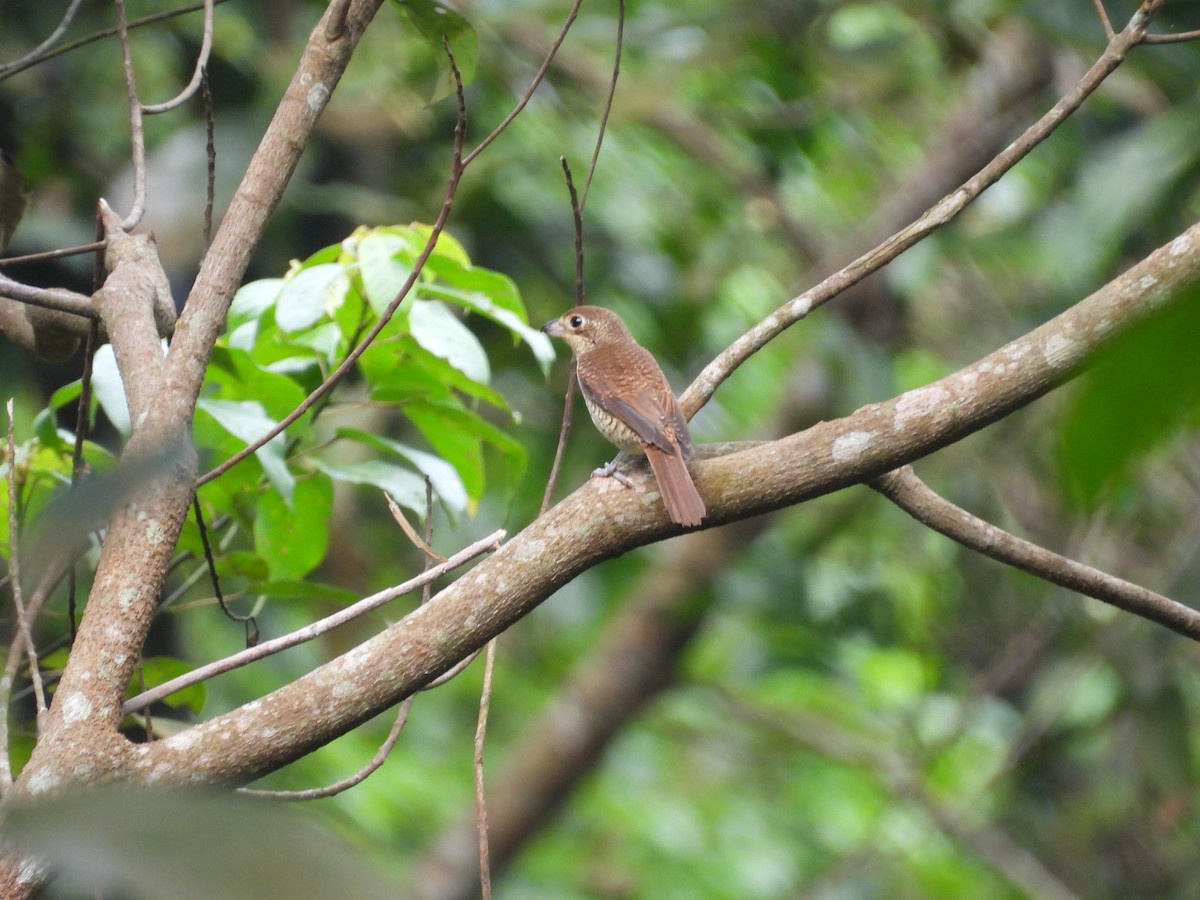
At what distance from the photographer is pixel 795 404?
5812 millimetres

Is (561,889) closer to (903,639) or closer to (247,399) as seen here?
(903,639)

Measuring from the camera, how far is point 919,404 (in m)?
1.75

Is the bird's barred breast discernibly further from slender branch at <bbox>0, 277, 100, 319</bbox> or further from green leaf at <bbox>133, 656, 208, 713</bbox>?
slender branch at <bbox>0, 277, 100, 319</bbox>

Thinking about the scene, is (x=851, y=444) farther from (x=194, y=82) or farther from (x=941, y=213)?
(x=194, y=82)

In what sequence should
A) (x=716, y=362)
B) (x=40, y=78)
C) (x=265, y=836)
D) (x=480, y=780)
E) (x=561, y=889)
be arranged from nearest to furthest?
(x=265, y=836)
(x=480, y=780)
(x=716, y=362)
(x=40, y=78)
(x=561, y=889)

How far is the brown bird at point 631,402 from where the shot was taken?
5.85ft

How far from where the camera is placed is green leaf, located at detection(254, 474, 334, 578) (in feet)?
8.15

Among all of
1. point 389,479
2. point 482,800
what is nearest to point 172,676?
point 389,479

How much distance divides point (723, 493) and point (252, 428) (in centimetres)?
88

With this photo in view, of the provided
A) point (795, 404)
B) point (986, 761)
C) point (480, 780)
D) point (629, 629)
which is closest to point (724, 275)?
point (795, 404)

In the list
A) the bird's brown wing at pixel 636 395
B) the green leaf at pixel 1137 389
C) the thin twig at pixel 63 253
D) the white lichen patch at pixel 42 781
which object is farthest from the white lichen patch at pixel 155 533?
the green leaf at pixel 1137 389

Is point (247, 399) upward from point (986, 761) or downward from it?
upward

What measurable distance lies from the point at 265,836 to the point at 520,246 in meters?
5.28

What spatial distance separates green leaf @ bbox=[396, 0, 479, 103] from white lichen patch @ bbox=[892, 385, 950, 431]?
1019mm
